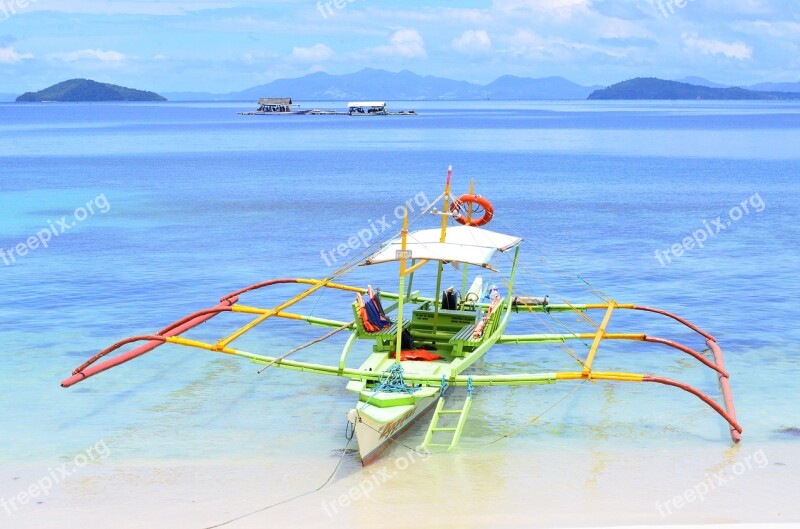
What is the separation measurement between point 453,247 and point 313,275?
43.1 feet

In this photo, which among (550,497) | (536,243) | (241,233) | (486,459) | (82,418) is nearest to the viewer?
(550,497)

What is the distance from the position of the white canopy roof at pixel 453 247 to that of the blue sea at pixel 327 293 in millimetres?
2779

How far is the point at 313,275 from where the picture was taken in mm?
29141

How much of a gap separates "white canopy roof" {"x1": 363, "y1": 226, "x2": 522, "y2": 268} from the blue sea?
9.12ft

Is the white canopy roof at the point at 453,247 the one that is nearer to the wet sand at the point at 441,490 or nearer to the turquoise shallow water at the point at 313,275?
the turquoise shallow water at the point at 313,275

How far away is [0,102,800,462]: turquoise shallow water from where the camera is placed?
1595 cm

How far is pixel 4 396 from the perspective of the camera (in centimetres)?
1738

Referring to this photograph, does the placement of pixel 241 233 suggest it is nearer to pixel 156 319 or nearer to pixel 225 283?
pixel 225 283

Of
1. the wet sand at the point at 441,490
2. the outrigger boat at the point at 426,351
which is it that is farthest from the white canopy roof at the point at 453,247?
the wet sand at the point at 441,490

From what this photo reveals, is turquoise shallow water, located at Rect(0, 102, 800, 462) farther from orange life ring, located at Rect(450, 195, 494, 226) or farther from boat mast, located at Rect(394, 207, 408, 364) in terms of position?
orange life ring, located at Rect(450, 195, 494, 226)

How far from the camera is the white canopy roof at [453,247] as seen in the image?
15.9 meters

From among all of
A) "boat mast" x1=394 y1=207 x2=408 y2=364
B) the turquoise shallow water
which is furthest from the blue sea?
"boat mast" x1=394 y1=207 x2=408 y2=364

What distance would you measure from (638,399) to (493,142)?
90.5 m

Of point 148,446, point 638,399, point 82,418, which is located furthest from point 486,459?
point 82,418
